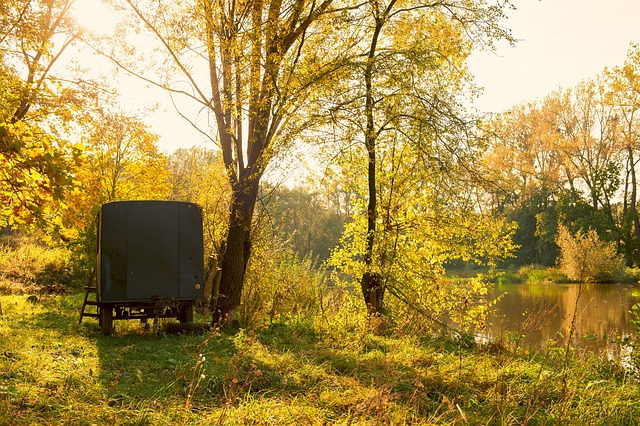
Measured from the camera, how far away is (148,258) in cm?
966

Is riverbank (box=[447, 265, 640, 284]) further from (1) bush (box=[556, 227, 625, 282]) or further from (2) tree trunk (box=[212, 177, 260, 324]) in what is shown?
(2) tree trunk (box=[212, 177, 260, 324])

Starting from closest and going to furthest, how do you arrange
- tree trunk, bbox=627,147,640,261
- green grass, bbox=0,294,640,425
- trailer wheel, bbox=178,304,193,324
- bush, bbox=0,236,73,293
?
1. green grass, bbox=0,294,640,425
2. trailer wheel, bbox=178,304,193,324
3. bush, bbox=0,236,73,293
4. tree trunk, bbox=627,147,640,261

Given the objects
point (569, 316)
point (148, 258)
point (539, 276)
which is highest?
point (148, 258)

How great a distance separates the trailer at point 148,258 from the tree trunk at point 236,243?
1.00 metres

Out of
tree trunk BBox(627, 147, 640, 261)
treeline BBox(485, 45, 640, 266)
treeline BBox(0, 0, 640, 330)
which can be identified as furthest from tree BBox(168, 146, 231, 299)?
tree trunk BBox(627, 147, 640, 261)

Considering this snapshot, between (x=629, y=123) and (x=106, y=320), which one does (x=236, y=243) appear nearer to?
(x=106, y=320)

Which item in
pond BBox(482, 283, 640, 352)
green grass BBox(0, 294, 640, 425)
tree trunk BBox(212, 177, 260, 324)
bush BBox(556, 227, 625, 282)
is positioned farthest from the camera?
bush BBox(556, 227, 625, 282)

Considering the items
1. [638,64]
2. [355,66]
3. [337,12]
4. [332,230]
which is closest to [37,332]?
[355,66]

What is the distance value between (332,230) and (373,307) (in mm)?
36893

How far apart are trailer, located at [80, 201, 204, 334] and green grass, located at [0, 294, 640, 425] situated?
0.60 meters

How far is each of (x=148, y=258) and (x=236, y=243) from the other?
1805 millimetres

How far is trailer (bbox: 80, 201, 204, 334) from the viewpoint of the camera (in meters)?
9.45

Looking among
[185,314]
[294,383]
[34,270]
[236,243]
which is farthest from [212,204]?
[34,270]

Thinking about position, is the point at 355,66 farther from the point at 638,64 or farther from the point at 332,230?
the point at 332,230
